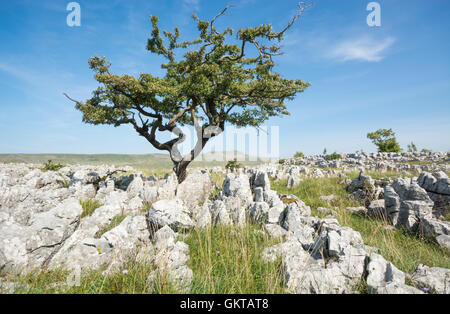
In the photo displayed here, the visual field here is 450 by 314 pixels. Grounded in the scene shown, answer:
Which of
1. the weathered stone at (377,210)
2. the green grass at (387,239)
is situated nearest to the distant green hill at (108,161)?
the green grass at (387,239)

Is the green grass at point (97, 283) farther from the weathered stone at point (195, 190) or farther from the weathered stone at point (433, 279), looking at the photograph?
the weathered stone at point (195, 190)

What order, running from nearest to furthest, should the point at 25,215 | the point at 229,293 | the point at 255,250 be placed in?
the point at 229,293 < the point at 255,250 < the point at 25,215

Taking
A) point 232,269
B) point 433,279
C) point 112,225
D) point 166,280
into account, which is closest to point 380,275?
point 433,279

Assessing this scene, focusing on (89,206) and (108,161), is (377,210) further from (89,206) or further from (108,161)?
(108,161)

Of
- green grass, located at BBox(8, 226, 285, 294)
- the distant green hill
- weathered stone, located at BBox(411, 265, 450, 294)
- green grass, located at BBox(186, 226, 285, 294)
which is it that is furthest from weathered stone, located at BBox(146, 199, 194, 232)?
the distant green hill

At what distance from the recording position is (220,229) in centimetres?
481

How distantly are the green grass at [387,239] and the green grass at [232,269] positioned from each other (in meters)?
2.39

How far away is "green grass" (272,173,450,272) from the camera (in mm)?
3895

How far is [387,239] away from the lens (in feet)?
18.4

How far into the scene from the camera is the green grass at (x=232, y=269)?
2793 millimetres

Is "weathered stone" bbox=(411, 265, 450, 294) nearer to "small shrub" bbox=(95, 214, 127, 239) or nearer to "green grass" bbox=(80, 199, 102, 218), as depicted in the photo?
"small shrub" bbox=(95, 214, 127, 239)
